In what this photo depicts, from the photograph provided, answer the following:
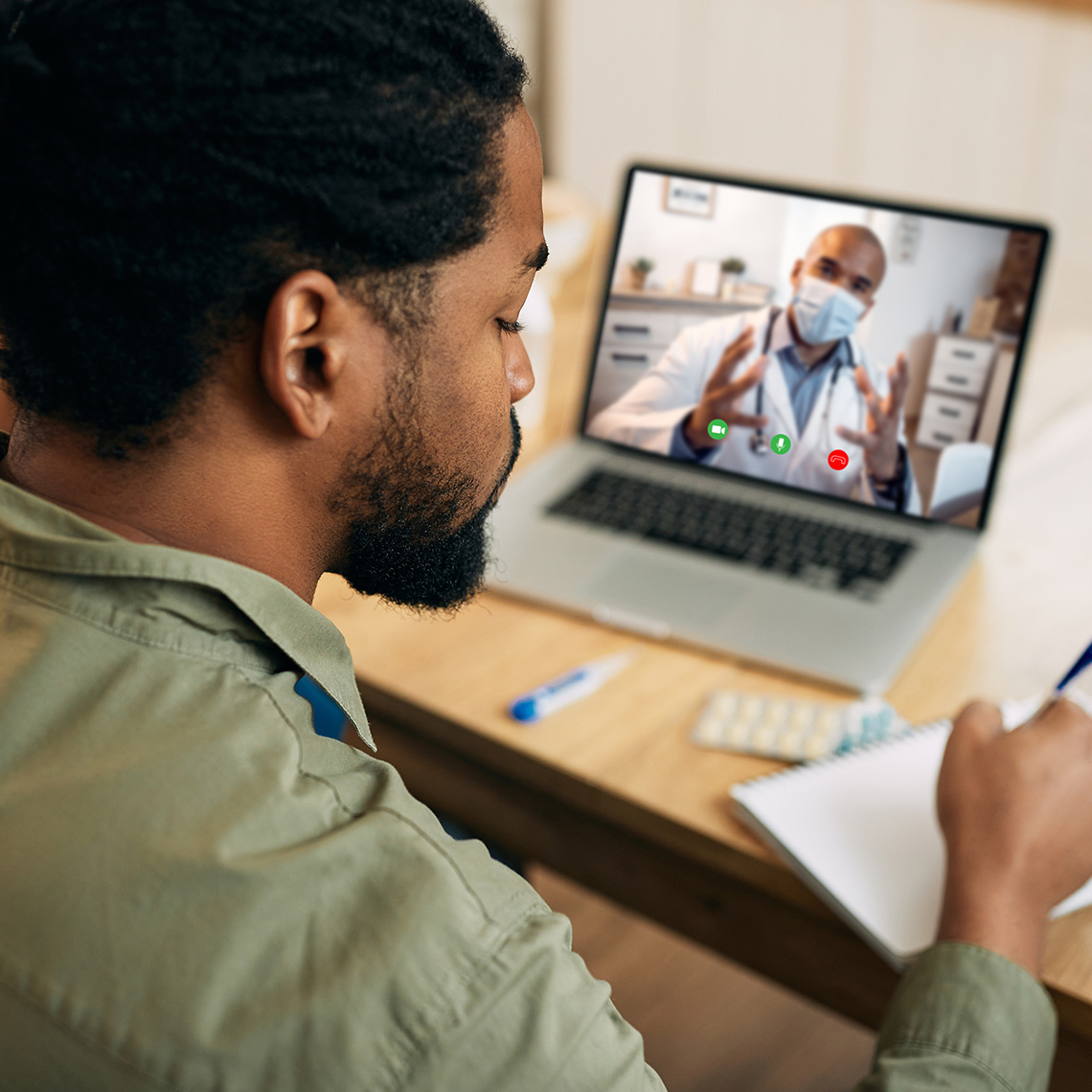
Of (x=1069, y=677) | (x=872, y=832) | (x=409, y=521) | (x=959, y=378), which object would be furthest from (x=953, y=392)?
(x=409, y=521)

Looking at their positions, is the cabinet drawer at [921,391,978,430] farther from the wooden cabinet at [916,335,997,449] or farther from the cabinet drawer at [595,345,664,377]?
the cabinet drawer at [595,345,664,377]

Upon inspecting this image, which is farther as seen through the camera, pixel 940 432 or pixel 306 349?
pixel 940 432

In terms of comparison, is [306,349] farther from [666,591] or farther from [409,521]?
[666,591]

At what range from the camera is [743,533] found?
1115 mm

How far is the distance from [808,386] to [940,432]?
4.1 inches

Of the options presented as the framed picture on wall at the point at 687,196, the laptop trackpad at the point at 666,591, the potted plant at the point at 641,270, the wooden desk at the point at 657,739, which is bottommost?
the wooden desk at the point at 657,739

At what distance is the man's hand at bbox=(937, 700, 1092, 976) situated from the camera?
0.69 m

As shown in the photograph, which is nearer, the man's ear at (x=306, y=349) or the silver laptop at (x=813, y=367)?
the man's ear at (x=306, y=349)

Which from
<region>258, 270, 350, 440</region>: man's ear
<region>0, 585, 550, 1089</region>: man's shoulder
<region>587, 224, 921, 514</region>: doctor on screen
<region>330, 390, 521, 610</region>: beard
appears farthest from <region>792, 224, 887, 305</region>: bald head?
<region>0, 585, 550, 1089</region>: man's shoulder

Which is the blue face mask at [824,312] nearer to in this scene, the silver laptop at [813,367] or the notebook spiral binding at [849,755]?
the silver laptop at [813,367]

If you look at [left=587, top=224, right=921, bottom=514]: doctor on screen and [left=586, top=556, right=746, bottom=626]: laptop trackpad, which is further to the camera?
[left=586, top=556, right=746, bottom=626]: laptop trackpad

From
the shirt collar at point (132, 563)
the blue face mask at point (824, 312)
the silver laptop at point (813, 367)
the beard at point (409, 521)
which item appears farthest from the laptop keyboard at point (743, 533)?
the shirt collar at point (132, 563)

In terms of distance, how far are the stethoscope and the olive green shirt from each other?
1.42 ft

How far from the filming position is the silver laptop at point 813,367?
86 centimetres
